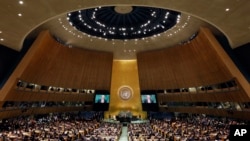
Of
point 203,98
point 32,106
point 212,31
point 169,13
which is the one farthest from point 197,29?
point 32,106

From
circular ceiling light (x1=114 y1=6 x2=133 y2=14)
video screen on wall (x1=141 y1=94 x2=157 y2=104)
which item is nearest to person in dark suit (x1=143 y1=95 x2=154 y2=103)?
video screen on wall (x1=141 y1=94 x2=157 y2=104)

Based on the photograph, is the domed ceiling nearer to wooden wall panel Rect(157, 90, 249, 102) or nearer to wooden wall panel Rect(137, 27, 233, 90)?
wooden wall panel Rect(137, 27, 233, 90)

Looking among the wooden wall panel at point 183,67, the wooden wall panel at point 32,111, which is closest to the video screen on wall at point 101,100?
the wooden wall panel at point 32,111

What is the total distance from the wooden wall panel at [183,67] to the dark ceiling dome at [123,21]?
4.08 metres

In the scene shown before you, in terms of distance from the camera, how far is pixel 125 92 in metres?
39.7

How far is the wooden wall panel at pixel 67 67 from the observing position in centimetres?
2422

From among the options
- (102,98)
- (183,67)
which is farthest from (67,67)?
(183,67)

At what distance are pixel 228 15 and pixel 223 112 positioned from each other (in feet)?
39.3

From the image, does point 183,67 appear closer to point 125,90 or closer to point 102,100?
point 125,90

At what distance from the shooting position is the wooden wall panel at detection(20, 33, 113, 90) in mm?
24219

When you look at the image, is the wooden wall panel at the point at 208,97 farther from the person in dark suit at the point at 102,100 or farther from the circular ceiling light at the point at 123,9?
the circular ceiling light at the point at 123,9

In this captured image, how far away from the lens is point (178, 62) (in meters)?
29.2

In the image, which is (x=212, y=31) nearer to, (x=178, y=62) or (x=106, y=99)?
(x=178, y=62)

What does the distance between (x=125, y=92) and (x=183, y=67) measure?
14.3 metres
